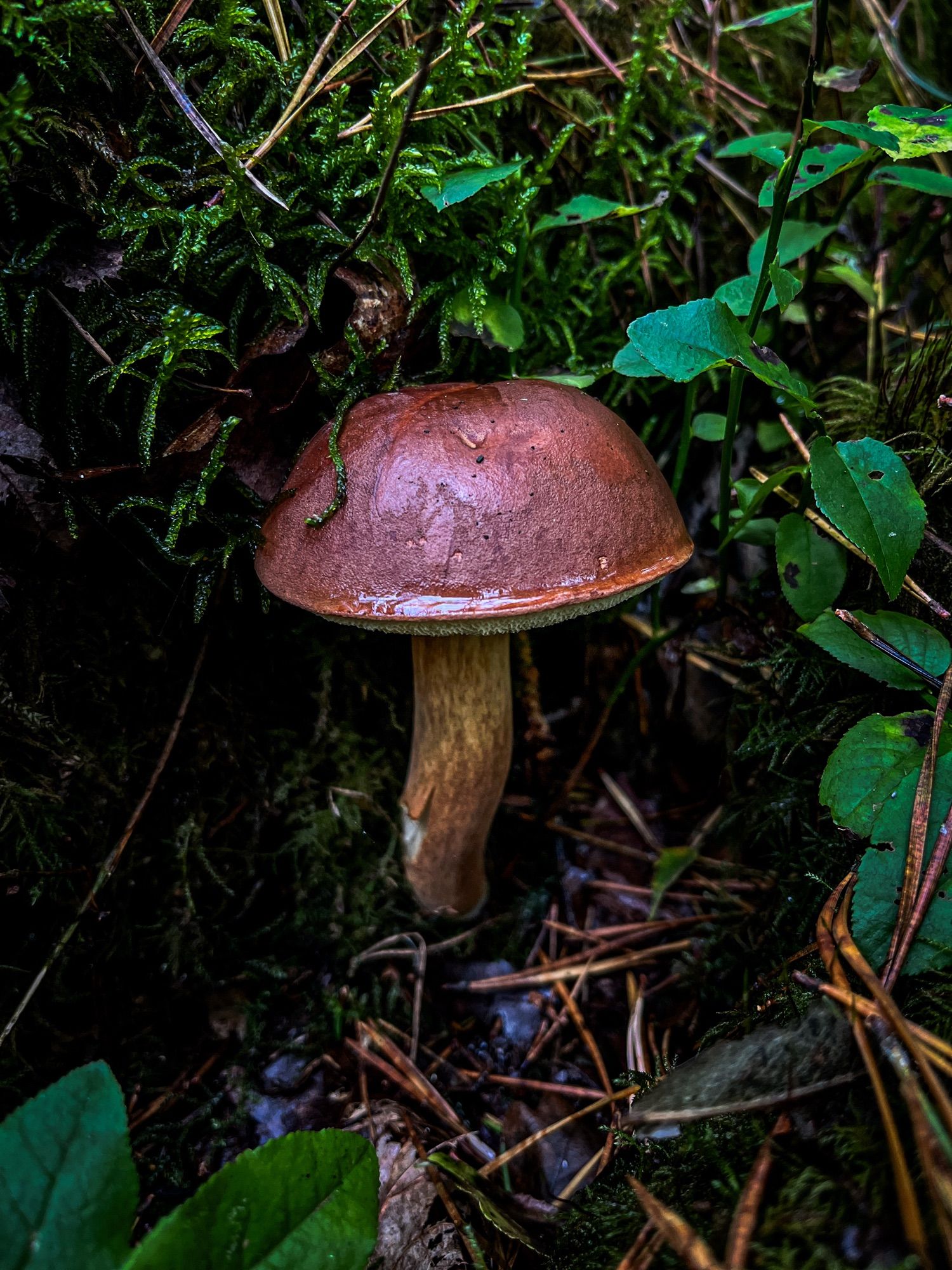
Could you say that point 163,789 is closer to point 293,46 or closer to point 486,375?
point 486,375

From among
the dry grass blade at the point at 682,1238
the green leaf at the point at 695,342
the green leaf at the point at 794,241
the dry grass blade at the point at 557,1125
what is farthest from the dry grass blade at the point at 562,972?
the green leaf at the point at 794,241

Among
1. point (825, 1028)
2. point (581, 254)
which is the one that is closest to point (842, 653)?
point (825, 1028)

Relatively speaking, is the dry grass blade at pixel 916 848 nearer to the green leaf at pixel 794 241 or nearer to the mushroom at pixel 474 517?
the mushroom at pixel 474 517

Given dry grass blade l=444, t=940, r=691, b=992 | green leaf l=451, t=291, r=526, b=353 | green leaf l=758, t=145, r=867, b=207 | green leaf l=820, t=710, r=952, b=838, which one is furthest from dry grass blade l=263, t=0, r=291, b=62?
dry grass blade l=444, t=940, r=691, b=992

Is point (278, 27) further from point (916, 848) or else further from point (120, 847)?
point (916, 848)

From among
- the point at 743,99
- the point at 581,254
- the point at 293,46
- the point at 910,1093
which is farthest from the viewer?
the point at 743,99

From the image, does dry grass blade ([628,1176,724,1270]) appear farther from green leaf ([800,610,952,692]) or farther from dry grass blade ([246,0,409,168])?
dry grass blade ([246,0,409,168])
